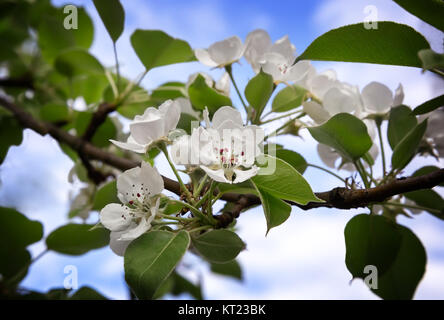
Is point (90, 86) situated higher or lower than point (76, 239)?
higher

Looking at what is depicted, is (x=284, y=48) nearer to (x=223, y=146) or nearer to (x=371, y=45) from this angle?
(x=371, y=45)

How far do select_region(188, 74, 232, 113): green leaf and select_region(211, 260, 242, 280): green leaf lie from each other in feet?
3.48

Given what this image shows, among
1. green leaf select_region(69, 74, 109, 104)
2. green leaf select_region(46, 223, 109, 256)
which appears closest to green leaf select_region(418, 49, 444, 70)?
green leaf select_region(46, 223, 109, 256)

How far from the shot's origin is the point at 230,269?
1836 millimetres

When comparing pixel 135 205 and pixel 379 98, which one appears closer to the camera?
pixel 135 205

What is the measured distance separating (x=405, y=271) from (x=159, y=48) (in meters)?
0.84

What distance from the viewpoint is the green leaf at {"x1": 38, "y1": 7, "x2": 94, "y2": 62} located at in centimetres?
168

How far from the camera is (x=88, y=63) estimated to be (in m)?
1.49

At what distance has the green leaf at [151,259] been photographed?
0.65 m

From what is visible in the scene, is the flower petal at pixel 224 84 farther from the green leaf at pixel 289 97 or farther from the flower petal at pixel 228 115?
the flower petal at pixel 228 115

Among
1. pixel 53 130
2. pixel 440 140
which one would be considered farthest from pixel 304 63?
pixel 53 130

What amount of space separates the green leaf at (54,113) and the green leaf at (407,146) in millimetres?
1161

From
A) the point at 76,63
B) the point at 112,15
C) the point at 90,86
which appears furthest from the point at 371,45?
A: the point at 90,86

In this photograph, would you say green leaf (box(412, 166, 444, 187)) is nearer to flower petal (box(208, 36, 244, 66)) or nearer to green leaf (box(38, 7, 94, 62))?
flower petal (box(208, 36, 244, 66))
